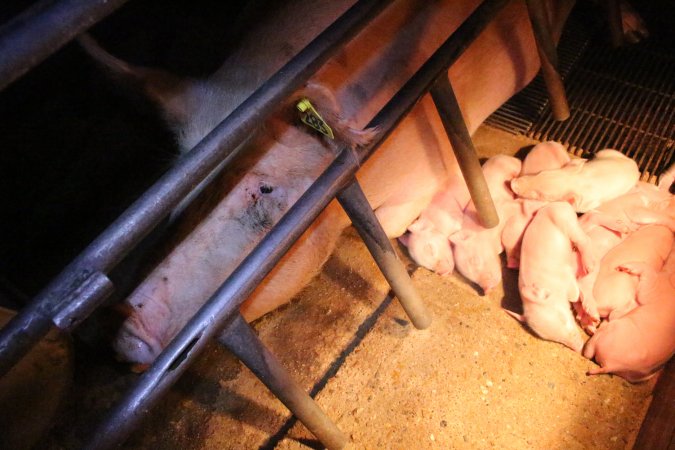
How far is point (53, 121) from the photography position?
3107 mm

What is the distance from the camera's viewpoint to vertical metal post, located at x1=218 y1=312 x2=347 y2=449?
1246mm

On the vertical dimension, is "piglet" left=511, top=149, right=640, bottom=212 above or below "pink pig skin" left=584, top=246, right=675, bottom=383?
above

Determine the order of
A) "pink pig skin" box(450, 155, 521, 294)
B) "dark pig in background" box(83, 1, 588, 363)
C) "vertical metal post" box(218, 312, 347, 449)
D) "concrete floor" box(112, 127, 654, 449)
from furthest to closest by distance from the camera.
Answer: "pink pig skin" box(450, 155, 521, 294)
"concrete floor" box(112, 127, 654, 449)
"dark pig in background" box(83, 1, 588, 363)
"vertical metal post" box(218, 312, 347, 449)

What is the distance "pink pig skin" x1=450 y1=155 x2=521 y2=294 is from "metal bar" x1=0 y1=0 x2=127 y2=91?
194 cm

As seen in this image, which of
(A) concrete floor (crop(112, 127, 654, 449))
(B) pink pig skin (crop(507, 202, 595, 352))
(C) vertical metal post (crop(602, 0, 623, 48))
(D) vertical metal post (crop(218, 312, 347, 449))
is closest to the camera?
(D) vertical metal post (crop(218, 312, 347, 449))

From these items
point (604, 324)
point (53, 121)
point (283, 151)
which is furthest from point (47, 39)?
point (53, 121)

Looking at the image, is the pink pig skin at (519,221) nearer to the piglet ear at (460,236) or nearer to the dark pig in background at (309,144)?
the piglet ear at (460,236)

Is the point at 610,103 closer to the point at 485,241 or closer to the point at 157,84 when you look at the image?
the point at 485,241

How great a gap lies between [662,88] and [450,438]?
9.18 feet

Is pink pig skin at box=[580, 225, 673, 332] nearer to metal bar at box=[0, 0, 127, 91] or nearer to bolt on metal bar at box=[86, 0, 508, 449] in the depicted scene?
bolt on metal bar at box=[86, 0, 508, 449]

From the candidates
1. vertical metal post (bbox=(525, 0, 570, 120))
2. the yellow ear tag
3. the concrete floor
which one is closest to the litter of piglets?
the concrete floor

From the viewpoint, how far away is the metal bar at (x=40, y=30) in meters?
0.64

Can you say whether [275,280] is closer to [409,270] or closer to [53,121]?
[409,270]

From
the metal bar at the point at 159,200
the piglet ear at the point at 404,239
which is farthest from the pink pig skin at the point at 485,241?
the metal bar at the point at 159,200
